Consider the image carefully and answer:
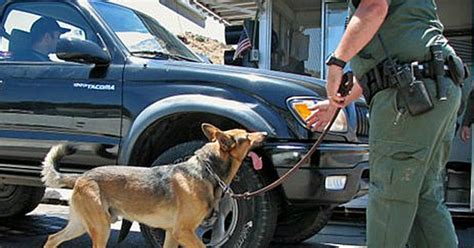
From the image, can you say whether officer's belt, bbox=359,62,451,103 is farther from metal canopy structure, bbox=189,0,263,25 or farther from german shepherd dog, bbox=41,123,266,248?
metal canopy structure, bbox=189,0,263,25

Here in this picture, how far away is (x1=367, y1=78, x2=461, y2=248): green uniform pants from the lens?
2586 millimetres

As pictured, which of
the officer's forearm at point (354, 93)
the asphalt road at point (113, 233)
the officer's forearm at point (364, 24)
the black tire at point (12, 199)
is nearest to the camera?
the officer's forearm at point (364, 24)

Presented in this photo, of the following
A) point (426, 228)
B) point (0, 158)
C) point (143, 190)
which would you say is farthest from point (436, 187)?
point (0, 158)

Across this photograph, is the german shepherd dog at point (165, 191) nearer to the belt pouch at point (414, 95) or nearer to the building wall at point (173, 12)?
the belt pouch at point (414, 95)

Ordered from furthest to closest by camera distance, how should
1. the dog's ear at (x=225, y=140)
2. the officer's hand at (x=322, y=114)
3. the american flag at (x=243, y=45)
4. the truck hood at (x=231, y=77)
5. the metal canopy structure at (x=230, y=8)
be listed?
the metal canopy structure at (x=230, y=8)
the american flag at (x=243, y=45)
the truck hood at (x=231, y=77)
the dog's ear at (x=225, y=140)
the officer's hand at (x=322, y=114)

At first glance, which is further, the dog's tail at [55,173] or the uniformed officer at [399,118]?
the dog's tail at [55,173]

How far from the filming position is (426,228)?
2814 millimetres

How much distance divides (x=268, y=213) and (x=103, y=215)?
3.60 ft

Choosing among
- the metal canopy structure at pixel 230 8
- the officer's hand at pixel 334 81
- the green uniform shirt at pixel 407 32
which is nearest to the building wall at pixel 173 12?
the metal canopy structure at pixel 230 8

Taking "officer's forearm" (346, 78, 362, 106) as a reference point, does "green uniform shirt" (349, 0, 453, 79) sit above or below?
above

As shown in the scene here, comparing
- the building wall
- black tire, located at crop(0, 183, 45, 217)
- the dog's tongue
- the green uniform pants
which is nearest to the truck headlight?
the dog's tongue

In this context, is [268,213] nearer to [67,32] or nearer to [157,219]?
[157,219]

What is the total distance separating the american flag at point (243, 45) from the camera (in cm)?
800

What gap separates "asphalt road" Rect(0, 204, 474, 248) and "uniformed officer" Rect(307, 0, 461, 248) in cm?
263
